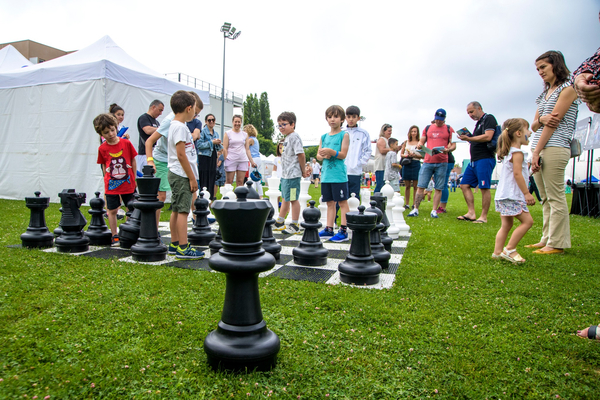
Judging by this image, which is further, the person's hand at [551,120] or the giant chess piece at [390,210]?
the giant chess piece at [390,210]

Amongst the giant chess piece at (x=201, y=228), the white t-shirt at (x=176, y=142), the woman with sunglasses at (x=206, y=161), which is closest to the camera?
the white t-shirt at (x=176, y=142)

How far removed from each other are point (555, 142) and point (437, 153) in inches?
110

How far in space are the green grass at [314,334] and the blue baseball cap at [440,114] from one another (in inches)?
164

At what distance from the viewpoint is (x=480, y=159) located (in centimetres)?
562

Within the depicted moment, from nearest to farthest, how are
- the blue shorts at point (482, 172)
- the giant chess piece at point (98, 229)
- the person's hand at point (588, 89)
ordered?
the person's hand at point (588, 89)
the giant chess piece at point (98, 229)
the blue shorts at point (482, 172)

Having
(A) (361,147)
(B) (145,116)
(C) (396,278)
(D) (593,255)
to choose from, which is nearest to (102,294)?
(C) (396,278)

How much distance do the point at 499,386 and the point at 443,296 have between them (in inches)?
35.9

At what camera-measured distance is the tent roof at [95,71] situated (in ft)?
23.6

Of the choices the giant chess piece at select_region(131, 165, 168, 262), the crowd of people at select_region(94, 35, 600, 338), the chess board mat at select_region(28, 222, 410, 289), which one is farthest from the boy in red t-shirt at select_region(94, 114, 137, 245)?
the giant chess piece at select_region(131, 165, 168, 262)

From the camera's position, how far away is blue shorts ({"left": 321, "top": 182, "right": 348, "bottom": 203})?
419cm

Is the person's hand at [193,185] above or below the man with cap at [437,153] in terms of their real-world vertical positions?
below

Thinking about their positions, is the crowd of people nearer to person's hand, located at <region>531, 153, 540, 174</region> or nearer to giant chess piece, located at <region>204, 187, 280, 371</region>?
person's hand, located at <region>531, 153, 540, 174</region>

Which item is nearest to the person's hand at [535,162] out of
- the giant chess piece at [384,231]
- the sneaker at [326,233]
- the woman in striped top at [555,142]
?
the woman in striped top at [555,142]

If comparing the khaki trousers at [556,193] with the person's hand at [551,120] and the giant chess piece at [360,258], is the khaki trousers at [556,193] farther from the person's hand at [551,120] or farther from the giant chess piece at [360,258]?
the giant chess piece at [360,258]
